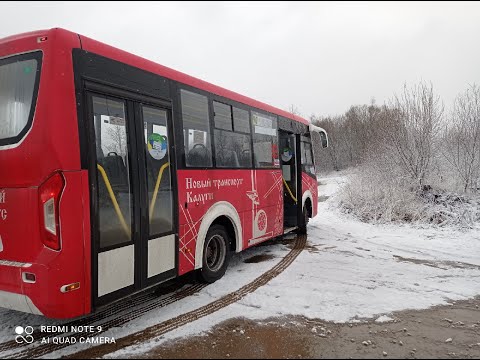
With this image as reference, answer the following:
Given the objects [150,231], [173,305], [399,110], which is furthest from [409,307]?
[399,110]

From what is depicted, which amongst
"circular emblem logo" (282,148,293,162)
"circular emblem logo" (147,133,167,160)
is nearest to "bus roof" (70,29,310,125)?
"circular emblem logo" (147,133,167,160)

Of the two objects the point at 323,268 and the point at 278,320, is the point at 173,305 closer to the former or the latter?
the point at 278,320

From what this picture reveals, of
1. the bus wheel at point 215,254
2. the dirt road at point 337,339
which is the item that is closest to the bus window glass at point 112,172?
the dirt road at point 337,339

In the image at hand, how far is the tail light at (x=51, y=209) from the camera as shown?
336 centimetres

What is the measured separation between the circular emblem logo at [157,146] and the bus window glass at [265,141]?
2.56m

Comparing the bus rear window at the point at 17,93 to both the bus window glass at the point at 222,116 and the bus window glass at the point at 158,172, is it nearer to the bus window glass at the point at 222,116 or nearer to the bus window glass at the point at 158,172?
the bus window glass at the point at 158,172

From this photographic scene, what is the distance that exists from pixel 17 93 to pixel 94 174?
1.12 metres

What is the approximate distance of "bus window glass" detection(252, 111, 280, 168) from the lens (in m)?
6.96

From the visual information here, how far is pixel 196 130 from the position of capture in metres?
5.27

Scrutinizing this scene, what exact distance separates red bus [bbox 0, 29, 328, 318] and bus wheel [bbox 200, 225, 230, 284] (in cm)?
4

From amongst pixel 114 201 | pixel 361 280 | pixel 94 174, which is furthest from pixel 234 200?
pixel 94 174

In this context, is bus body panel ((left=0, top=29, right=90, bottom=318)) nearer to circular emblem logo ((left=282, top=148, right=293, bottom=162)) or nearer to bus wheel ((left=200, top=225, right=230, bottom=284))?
bus wheel ((left=200, top=225, right=230, bottom=284))

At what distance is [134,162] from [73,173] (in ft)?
2.63

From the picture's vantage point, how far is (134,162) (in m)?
4.13
